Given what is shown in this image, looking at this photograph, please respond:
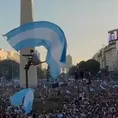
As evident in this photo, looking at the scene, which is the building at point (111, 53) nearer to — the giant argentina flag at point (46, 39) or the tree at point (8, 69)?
the tree at point (8, 69)

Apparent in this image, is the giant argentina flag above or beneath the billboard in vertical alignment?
beneath

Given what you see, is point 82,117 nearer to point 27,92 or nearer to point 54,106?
point 27,92

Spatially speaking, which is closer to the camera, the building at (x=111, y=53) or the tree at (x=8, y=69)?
the tree at (x=8, y=69)

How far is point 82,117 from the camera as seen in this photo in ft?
91.0

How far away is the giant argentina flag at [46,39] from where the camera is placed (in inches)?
680

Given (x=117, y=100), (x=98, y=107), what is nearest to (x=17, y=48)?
(x=98, y=107)

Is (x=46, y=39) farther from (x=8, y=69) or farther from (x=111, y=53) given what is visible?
(x=111, y=53)

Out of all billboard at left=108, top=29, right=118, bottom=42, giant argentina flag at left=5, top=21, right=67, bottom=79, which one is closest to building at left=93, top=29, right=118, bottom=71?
billboard at left=108, top=29, right=118, bottom=42

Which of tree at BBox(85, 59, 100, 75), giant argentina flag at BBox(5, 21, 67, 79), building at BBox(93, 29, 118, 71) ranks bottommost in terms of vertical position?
giant argentina flag at BBox(5, 21, 67, 79)

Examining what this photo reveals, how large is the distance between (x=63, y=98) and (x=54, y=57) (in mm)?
28010

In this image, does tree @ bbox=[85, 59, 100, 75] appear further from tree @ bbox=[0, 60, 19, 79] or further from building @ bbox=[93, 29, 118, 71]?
tree @ bbox=[0, 60, 19, 79]

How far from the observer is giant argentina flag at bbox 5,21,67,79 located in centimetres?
1728

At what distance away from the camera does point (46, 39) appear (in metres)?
17.8

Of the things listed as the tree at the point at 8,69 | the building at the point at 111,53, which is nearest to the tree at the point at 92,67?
the building at the point at 111,53
